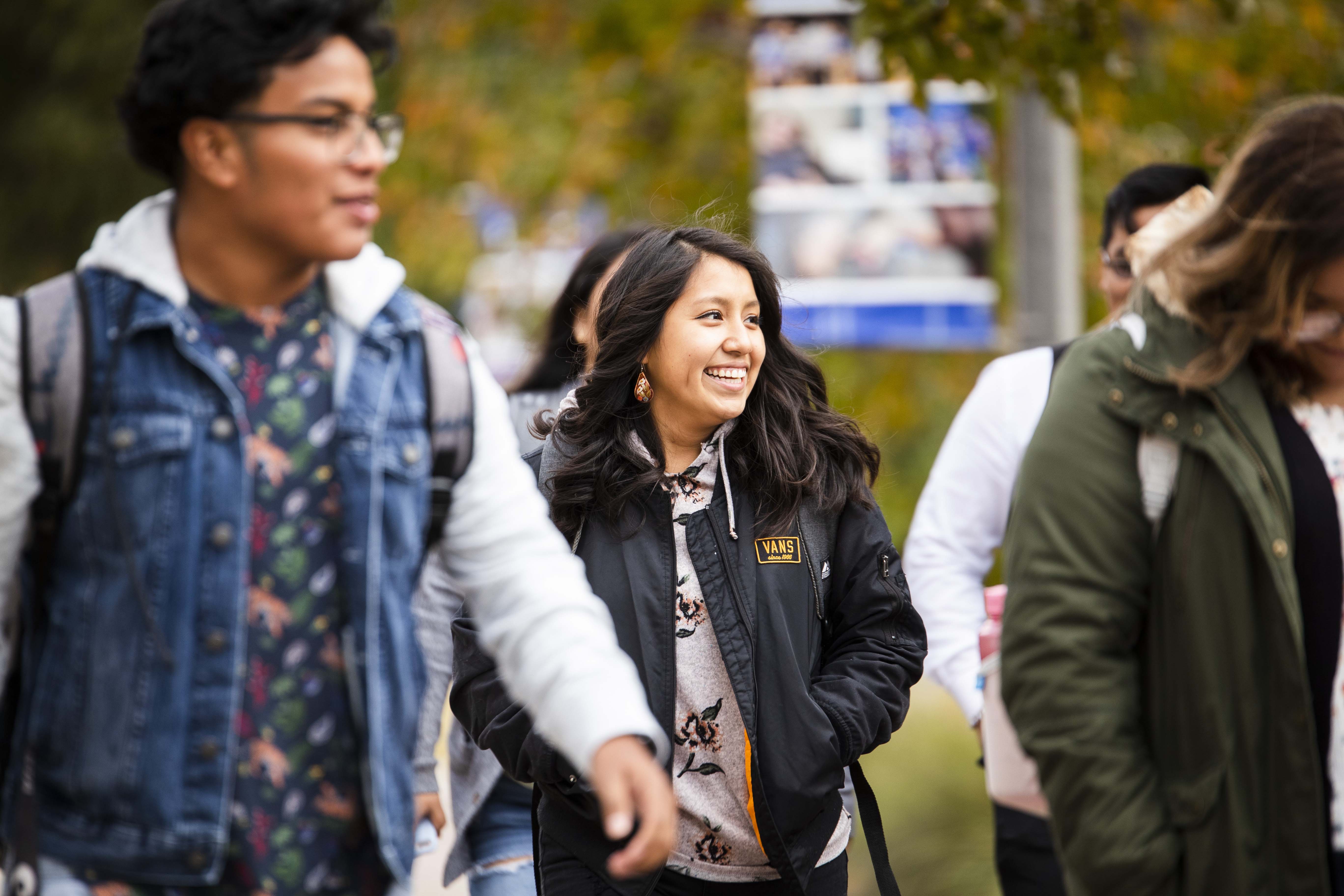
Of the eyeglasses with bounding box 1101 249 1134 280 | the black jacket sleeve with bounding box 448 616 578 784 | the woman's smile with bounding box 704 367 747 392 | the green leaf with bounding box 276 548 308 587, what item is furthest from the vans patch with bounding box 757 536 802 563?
the eyeglasses with bounding box 1101 249 1134 280

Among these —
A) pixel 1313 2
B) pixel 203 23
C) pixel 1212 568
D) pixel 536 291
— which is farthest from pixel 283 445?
pixel 536 291

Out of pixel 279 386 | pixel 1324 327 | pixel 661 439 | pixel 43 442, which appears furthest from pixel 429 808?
pixel 1324 327

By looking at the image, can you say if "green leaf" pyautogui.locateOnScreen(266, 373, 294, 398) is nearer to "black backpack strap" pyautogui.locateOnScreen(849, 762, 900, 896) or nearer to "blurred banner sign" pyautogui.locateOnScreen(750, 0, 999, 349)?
"black backpack strap" pyautogui.locateOnScreen(849, 762, 900, 896)

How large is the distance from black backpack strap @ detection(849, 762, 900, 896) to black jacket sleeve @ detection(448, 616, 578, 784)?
2.24 ft

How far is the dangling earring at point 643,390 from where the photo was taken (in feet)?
11.8

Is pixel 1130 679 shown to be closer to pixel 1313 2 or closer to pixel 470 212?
pixel 1313 2

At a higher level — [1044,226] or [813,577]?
[1044,226]

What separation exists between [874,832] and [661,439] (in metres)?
1.03

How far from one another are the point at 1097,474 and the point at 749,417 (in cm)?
124

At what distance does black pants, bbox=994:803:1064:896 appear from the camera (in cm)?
376

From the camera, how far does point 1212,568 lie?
2.37 metres

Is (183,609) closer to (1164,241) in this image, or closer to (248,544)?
(248,544)

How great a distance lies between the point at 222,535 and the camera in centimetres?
220

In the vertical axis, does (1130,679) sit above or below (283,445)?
below
